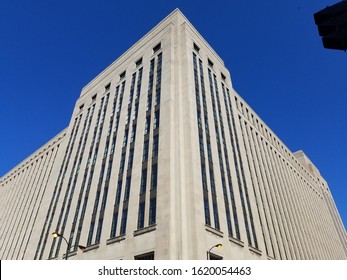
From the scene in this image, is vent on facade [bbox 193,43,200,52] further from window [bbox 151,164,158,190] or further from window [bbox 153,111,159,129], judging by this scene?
window [bbox 151,164,158,190]

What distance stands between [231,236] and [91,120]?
112ft

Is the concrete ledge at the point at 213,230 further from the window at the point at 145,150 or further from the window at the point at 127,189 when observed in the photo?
→ the window at the point at 145,150

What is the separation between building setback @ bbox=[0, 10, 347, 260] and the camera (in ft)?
89.0

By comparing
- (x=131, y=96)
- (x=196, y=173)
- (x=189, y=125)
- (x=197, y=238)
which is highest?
(x=131, y=96)

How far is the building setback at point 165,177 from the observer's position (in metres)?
27.1

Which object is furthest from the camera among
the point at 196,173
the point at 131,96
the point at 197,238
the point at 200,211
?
the point at 131,96

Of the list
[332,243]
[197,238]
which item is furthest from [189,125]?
[332,243]

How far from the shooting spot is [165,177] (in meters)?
27.9

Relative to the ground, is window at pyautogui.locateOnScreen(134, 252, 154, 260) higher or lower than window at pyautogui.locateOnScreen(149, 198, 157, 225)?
lower

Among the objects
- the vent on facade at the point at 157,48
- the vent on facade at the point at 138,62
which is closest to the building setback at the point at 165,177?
the vent on facade at the point at 157,48

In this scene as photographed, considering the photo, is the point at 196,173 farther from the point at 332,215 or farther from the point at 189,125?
the point at 332,215

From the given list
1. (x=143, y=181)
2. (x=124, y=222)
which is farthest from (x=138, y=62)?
(x=124, y=222)

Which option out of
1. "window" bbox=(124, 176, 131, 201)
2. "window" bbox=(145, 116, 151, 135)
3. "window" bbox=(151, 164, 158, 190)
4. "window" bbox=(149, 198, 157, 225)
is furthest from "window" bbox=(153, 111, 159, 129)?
"window" bbox=(149, 198, 157, 225)
